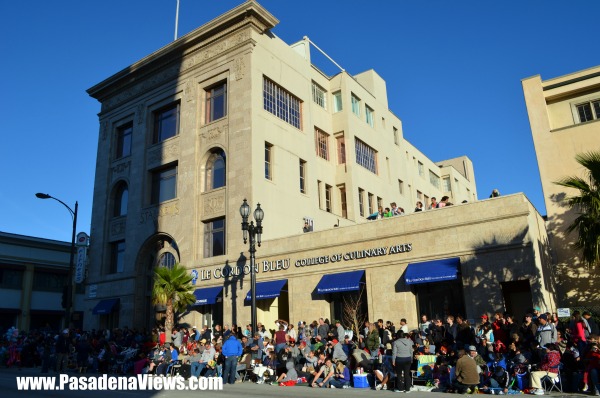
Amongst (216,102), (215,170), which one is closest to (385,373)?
(215,170)

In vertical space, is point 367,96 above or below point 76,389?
above

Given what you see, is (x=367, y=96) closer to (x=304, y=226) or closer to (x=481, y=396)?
(x=304, y=226)

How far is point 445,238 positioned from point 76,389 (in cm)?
1439

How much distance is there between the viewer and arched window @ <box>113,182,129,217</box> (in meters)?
35.5

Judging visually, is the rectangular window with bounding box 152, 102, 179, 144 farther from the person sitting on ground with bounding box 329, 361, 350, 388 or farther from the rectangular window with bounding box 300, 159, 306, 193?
the person sitting on ground with bounding box 329, 361, 350, 388

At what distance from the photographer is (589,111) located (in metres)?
27.7

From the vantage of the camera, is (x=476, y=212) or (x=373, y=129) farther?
(x=373, y=129)

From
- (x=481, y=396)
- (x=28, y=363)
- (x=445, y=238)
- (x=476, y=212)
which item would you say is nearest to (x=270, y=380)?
(x=481, y=396)

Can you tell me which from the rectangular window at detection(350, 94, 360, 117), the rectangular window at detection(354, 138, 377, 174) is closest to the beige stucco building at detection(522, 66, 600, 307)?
the rectangular window at detection(354, 138, 377, 174)

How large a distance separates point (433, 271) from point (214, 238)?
1411 cm

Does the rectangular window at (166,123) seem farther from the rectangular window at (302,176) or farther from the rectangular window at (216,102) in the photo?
the rectangular window at (302,176)

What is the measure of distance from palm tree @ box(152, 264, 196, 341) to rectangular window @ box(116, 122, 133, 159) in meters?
14.6

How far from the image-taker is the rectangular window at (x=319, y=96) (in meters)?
35.7

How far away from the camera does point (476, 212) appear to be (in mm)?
19875
